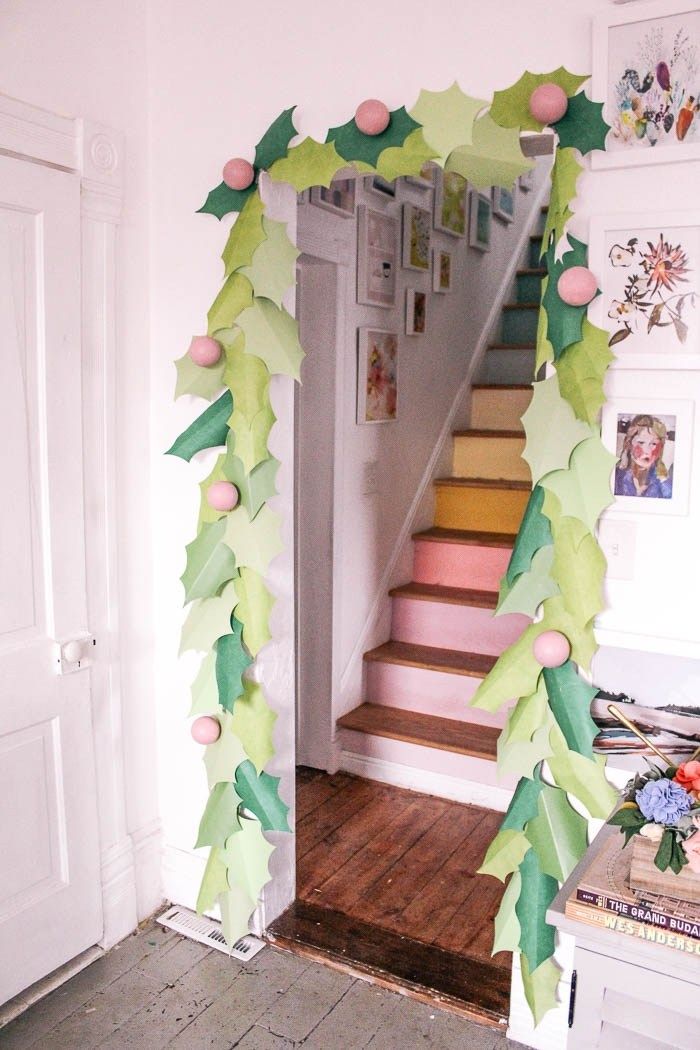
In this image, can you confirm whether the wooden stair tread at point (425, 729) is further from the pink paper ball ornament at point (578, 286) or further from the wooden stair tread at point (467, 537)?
the pink paper ball ornament at point (578, 286)

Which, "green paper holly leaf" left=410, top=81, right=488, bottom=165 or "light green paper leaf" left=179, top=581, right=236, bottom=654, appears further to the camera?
"light green paper leaf" left=179, top=581, right=236, bottom=654

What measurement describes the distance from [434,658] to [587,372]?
1854 mm

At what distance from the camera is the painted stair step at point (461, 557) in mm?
3555

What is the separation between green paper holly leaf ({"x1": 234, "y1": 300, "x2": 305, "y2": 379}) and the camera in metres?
A: 2.19

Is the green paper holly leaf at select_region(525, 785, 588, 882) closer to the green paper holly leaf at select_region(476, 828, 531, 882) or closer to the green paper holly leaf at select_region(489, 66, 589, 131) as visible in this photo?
the green paper holly leaf at select_region(476, 828, 531, 882)

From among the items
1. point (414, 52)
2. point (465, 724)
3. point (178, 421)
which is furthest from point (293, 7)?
point (465, 724)

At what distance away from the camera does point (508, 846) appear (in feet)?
6.56

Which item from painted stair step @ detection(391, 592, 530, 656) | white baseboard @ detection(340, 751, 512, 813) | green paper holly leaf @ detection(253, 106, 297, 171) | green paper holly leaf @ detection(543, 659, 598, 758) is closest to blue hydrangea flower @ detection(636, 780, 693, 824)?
green paper holly leaf @ detection(543, 659, 598, 758)

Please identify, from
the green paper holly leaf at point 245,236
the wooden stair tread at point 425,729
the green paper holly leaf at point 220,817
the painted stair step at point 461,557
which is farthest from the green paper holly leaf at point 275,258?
the wooden stair tread at point 425,729

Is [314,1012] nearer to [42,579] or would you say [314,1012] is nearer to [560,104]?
[42,579]

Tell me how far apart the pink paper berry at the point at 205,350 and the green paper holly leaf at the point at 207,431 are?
0.33ft

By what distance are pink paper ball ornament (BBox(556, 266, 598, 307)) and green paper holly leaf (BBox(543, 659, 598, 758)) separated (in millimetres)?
752

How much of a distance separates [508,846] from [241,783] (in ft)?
2.46

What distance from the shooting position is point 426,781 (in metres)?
3.35
